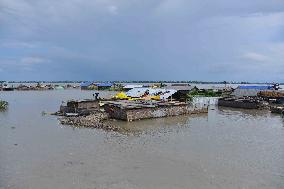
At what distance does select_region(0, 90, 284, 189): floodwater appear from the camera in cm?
1222

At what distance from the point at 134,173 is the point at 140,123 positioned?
1292 centimetres

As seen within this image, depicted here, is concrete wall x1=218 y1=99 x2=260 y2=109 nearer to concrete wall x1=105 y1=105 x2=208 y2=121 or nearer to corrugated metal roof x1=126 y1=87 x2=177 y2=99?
corrugated metal roof x1=126 y1=87 x2=177 y2=99

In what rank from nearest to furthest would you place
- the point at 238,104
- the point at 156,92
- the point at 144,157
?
1. the point at 144,157
2. the point at 238,104
3. the point at 156,92

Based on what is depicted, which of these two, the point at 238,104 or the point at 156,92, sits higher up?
the point at 156,92

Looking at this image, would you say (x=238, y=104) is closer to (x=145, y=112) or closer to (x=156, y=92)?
(x=156, y=92)

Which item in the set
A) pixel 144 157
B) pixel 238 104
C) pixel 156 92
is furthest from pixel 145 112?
pixel 238 104

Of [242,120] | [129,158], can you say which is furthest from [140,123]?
[129,158]

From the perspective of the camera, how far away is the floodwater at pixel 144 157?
40.1ft

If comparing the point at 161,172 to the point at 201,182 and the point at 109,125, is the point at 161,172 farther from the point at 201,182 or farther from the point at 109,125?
the point at 109,125

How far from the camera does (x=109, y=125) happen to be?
24.6 meters

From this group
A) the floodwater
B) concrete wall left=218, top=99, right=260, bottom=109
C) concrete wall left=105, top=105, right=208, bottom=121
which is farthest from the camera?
concrete wall left=218, top=99, right=260, bottom=109

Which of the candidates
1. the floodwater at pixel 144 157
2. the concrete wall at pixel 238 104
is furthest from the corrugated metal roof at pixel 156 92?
the floodwater at pixel 144 157

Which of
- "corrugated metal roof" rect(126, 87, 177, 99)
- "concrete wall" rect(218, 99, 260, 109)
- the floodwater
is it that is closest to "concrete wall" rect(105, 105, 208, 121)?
the floodwater

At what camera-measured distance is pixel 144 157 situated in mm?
15562
